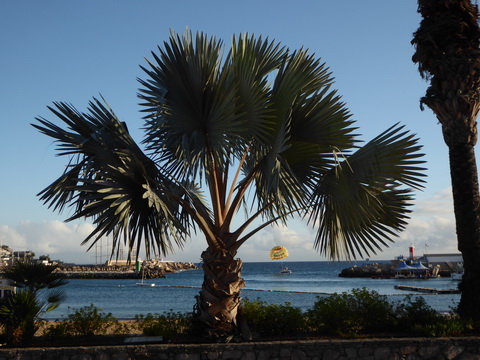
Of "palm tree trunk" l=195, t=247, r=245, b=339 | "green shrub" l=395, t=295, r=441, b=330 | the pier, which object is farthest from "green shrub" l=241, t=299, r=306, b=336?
the pier

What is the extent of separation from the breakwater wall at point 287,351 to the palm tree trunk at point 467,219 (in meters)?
1.61

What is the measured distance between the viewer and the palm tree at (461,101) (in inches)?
413

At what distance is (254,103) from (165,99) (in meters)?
1.69

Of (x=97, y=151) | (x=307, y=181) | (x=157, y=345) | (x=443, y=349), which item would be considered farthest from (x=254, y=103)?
(x=443, y=349)

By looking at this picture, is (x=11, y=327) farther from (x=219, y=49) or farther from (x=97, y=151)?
(x=219, y=49)

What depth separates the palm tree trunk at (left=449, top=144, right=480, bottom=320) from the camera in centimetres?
1035

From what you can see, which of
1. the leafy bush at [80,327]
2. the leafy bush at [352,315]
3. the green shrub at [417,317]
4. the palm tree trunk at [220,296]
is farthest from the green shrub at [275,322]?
the leafy bush at [80,327]

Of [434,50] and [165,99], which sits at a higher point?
[434,50]

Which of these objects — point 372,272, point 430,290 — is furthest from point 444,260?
point 430,290

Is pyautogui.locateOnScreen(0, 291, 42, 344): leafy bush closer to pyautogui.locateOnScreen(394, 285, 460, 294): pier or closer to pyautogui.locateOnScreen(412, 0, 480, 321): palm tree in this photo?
pyautogui.locateOnScreen(412, 0, 480, 321): palm tree

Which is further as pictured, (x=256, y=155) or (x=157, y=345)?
(x=256, y=155)

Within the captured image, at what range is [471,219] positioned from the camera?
34.4 feet

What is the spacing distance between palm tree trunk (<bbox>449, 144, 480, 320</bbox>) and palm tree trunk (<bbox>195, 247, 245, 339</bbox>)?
4.67 m

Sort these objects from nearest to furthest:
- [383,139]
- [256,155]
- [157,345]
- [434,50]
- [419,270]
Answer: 1. [157,345]
2. [383,139]
3. [256,155]
4. [434,50]
5. [419,270]
